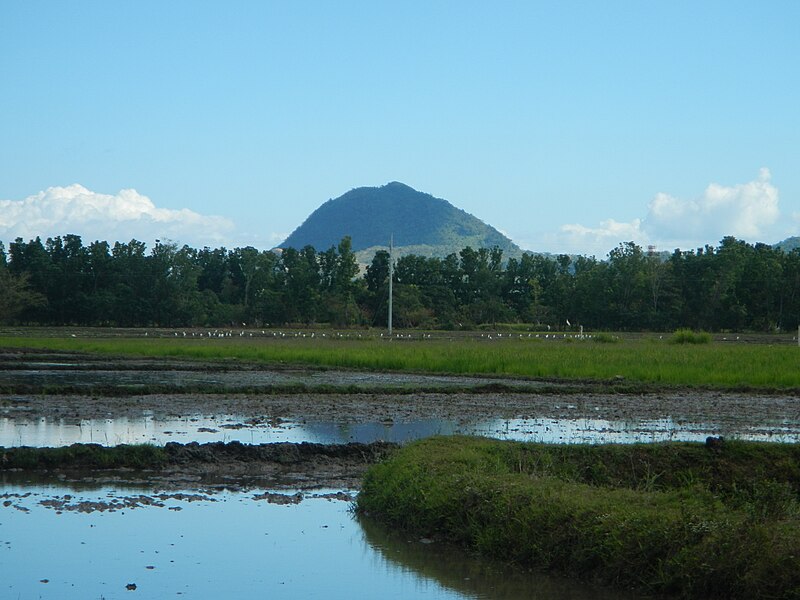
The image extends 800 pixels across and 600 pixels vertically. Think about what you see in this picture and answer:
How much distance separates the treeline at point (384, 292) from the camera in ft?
250

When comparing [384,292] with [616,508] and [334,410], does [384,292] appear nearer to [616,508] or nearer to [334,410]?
[334,410]

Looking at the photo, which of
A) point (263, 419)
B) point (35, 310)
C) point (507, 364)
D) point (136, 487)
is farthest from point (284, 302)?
point (136, 487)

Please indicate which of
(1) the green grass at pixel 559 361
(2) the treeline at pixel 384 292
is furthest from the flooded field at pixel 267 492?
(2) the treeline at pixel 384 292

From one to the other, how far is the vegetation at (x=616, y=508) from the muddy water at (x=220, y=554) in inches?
10.7

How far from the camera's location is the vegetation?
6680 mm

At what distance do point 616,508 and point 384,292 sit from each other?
7693 centimetres

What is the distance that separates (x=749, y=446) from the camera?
11195mm

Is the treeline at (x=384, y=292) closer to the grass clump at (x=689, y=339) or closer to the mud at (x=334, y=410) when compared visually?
the grass clump at (x=689, y=339)

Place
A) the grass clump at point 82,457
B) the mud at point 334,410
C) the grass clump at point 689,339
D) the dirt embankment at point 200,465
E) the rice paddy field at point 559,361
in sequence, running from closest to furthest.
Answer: the dirt embankment at point 200,465 < the grass clump at point 82,457 < the mud at point 334,410 < the rice paddy field at point 559,361 < the grass clump at point 689,339

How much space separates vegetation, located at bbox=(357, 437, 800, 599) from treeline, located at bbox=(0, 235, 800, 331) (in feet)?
211

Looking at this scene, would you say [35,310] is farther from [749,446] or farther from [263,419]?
[749,446]

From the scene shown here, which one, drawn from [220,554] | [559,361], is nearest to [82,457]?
[220,554]

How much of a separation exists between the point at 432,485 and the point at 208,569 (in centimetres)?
229

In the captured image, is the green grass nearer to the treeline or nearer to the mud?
the mud
